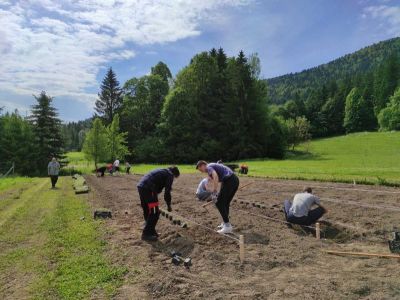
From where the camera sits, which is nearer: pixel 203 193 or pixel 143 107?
pixel 203 193

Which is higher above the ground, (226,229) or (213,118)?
(213,118)

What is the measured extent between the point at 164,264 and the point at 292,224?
15.6 ft

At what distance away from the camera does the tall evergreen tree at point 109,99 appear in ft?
247

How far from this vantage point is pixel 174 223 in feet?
36.7

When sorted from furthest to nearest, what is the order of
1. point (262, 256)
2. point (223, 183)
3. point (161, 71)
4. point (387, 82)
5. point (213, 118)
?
point (387, 82)
point (161, 71)
point (213, 118)
point (223, 183)
point (262, 256)

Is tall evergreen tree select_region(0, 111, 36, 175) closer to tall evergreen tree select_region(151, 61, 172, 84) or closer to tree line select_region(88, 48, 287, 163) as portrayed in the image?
tree line select_region(88, 48, 287, 163)

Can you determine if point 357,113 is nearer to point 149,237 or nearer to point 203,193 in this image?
point 203,193

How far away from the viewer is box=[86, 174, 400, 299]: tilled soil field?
19.7ft

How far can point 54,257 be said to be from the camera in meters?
8.16

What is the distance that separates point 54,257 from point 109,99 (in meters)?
70.3

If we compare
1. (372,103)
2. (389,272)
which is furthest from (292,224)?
(372,103)

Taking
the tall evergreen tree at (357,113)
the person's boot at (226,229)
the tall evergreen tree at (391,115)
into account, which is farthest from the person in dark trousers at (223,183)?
the tall evergreen tree at (357,113)

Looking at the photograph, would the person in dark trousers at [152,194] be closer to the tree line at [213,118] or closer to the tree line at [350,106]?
the tree line at [213,118]

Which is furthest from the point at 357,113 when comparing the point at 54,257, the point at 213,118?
the point at 54,257
